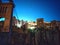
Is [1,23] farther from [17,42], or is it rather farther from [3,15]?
[17,42]

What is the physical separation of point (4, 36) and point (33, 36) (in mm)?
5146

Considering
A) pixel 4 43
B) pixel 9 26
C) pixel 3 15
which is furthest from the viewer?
pixel 3 15

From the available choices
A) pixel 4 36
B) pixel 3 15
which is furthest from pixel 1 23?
pixel 4 36

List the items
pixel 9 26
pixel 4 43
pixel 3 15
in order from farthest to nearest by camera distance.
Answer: pixel 3 15 < pixel 9 26 < pixel 4 43

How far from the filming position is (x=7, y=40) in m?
18.1

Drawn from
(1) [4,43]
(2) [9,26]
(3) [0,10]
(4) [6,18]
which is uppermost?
(3) [0,10]

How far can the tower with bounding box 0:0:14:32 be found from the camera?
21538mm

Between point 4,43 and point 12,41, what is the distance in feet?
4.56

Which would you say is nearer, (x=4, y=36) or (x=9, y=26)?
(x=4, y=36)

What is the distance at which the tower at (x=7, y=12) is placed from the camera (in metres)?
21.5

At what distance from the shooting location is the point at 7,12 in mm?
22734

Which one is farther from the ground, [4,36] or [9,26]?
[9,26]

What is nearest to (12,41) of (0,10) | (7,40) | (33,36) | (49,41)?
(7,40)

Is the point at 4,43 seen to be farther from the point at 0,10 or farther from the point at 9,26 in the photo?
the point at 0,10
